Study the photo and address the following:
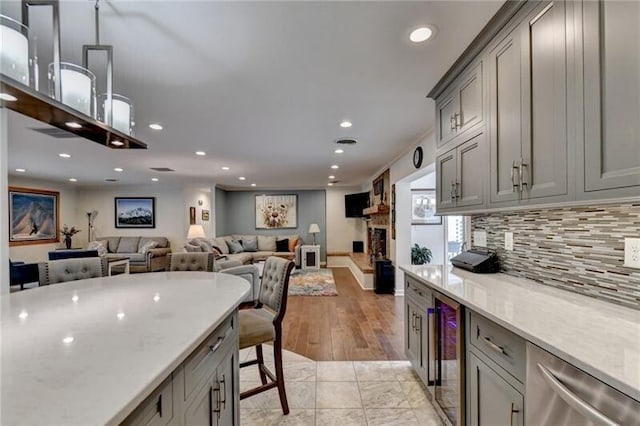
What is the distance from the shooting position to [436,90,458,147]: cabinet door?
7.53ft

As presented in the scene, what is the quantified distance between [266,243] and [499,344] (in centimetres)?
811

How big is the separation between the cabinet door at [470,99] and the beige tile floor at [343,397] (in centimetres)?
206

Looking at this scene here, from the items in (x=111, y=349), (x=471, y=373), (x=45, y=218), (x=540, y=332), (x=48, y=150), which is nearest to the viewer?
(x=111, y=349)

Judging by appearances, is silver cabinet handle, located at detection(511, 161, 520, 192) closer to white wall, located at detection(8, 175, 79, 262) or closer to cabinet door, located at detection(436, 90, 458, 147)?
cabinet door, located at detection(436, 90, 458, 147)

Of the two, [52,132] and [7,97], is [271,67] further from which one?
[52,132]

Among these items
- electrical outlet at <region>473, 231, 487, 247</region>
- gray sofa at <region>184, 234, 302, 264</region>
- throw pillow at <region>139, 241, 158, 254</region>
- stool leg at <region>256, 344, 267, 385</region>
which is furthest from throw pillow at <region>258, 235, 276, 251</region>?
electrical outlet at <region>473, 231, 487, 247</region>

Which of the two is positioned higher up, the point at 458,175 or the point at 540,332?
the point at 458,175

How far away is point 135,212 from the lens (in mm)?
8812

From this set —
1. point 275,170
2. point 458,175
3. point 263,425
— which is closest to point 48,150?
point 275,170

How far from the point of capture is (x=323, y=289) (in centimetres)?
595

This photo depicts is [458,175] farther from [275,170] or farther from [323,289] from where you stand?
[275,170]

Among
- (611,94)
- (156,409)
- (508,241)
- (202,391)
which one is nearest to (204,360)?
(202,391)

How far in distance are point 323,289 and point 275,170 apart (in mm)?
2685

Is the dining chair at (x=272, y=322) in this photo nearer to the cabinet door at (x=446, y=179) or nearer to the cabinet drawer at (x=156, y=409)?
the cabinet drawer at (x=156, y=409)
